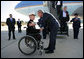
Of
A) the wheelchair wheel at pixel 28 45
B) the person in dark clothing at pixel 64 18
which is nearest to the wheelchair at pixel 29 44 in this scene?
the wheelchair wheel at pixel 28 45

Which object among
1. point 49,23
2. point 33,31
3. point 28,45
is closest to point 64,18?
point 49,23

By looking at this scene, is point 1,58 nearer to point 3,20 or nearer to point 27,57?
Answer: point 27,57

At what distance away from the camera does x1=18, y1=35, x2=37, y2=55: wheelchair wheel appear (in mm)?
5504

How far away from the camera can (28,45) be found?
5.73 m

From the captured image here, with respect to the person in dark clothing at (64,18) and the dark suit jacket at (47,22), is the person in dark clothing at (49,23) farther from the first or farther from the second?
the person in dark clothing at (64,18)

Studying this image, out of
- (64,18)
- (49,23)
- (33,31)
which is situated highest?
(64,18)

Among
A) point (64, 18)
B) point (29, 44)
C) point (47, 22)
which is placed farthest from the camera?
point (64, 18)

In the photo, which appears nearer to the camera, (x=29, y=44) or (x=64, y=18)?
(x=29, y=44)

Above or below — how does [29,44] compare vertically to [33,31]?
below

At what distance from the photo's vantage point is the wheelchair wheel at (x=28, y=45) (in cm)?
550

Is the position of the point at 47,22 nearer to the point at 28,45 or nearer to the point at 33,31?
the point at 33,31

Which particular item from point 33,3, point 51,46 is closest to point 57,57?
point 51,46

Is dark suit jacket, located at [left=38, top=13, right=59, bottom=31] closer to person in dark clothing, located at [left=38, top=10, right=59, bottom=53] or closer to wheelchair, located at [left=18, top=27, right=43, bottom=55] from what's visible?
person in dark clothing, located at [left=38, top=10, right=59, bottom=53]

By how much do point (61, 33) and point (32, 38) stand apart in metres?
5.48
